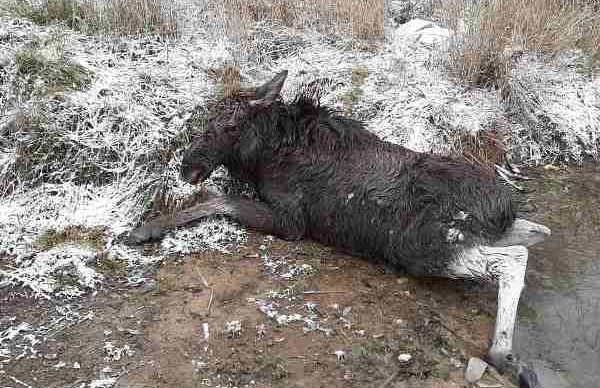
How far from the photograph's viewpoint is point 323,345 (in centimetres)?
376

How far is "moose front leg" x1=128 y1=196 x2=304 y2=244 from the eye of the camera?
4680 mm

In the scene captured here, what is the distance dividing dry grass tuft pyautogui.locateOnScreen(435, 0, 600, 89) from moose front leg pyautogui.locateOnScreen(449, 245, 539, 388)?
2.83 meters

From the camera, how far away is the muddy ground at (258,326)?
139 inches

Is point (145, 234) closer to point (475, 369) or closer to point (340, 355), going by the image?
point (340, 355)

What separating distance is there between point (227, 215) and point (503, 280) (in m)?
2.08

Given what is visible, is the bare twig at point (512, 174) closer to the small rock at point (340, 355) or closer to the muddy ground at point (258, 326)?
the muddy ground at point (258, 326)

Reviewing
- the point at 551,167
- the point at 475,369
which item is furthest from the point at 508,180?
the point at 475,369

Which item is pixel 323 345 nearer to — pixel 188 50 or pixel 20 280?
pixel 20 280

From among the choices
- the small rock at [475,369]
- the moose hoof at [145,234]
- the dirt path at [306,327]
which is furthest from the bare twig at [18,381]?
the small rock at [475,369]

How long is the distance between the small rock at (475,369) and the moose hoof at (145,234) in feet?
7.76

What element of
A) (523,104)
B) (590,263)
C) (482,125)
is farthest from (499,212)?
(523,104)

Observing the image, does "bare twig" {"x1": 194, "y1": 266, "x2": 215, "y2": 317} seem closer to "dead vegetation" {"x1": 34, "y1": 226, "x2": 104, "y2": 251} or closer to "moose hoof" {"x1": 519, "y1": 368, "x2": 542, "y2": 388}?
"dead vegetation" {"x1": 34, "y1": 226, "x2": 104, "y2": 251}

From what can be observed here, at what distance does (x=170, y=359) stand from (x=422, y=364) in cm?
146

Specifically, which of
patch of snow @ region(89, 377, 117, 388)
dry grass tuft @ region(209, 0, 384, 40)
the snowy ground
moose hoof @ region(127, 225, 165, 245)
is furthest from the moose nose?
dry grass tuft @ region(209, 0, 384, 40)
